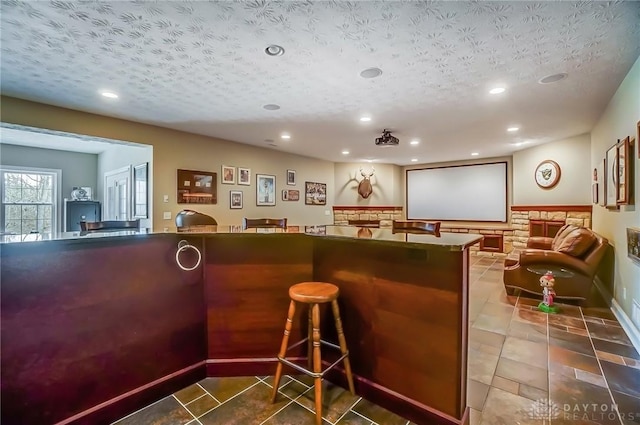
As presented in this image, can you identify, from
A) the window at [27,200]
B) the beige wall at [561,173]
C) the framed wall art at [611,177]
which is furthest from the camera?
the window at [27,200]

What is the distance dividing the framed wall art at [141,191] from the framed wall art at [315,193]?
358 centimetres

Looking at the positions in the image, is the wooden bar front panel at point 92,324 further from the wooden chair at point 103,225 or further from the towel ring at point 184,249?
the wooden chair at point 103,225

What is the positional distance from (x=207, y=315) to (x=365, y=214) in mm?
6765

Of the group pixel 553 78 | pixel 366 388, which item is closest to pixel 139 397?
pixel 366 388

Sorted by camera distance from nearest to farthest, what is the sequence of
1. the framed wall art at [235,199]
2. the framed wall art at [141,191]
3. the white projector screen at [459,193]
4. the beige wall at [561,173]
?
the framed wall art at [141,191]
the beige wall at [561,173]
the framed wall art at [235,199]
the white projector screen at [459,193]

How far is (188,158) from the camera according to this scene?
5164 mm

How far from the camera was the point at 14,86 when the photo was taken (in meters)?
3.09

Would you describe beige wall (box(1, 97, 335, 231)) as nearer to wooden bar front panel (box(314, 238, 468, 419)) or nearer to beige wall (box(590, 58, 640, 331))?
wooden bar front panel (box(314, 238, 468, 419))

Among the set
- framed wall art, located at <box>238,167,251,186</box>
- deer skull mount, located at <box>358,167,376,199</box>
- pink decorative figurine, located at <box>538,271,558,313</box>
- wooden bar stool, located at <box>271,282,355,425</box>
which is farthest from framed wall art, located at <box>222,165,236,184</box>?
pink decorative figurine, located at <box>538,271,558,313</box>

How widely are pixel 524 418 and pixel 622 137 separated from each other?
308 cm

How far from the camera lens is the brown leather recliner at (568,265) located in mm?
3547

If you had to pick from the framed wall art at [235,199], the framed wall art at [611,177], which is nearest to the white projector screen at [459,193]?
the framed wall art at [611,177]

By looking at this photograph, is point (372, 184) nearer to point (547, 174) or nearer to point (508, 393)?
point (547, 174)

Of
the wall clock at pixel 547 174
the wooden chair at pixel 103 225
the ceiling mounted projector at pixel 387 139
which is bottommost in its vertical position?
the wooden chair at pixel 103 225
